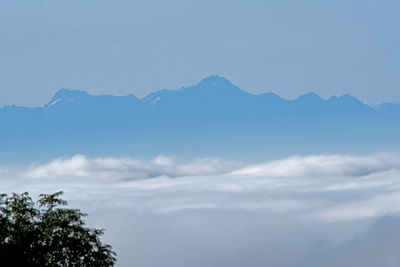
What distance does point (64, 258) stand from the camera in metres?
42.6

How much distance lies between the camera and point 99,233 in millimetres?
44250

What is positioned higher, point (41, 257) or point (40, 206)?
point (40, 206)

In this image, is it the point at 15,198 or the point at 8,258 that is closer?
the point at 8,258

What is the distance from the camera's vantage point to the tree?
42.3 m

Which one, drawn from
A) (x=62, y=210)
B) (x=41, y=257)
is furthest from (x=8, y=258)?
(x=62, y=210)

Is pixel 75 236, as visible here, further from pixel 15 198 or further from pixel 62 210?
pixel 15 198

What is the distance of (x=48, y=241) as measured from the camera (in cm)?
4312

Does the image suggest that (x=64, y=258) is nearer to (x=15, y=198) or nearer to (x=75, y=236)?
(x=75, y=236)

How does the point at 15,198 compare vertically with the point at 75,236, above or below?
A: above

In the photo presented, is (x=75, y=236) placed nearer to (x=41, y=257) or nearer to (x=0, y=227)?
(x=41, y=257)

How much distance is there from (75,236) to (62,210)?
235cm

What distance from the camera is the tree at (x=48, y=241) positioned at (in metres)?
42.3

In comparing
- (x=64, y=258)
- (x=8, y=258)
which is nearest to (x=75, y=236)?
(x=64, y=258)

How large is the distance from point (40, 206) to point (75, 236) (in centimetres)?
427
